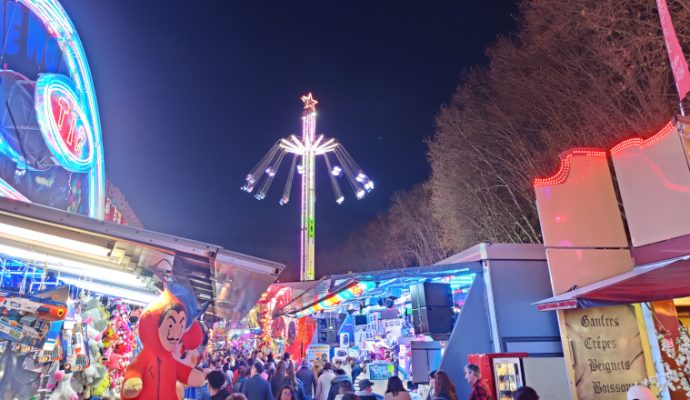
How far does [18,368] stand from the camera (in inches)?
209

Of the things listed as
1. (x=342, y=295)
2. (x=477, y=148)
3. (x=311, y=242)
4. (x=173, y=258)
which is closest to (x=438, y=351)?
(x=342, y=295)

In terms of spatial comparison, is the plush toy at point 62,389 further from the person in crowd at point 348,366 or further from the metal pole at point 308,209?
the metal pole at point 308,209

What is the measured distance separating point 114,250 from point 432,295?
6.01 metres

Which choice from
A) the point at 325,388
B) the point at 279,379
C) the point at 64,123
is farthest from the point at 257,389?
the point at 64,123

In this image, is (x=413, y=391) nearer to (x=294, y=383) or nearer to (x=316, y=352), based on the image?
(x=294, y=383)

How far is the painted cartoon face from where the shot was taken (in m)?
4.34

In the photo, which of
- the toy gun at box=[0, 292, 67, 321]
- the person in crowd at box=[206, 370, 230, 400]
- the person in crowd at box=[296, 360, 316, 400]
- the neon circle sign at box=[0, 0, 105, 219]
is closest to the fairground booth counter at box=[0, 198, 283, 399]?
the toy gun at box=[0, 292, 67, 321]

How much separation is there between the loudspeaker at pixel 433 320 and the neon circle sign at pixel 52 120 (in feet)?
27.0

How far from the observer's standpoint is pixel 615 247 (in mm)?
8180

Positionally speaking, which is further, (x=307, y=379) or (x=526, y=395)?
(x=307, y=379)

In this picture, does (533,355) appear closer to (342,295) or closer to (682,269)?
(682,269)

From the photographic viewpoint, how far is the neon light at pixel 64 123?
10031 mm

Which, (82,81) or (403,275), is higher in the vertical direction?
(82,81)

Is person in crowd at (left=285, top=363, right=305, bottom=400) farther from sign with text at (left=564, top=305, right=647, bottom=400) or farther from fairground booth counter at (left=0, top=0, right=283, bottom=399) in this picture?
sign with text at (left=564, top=305, right=647, bottom=400)
